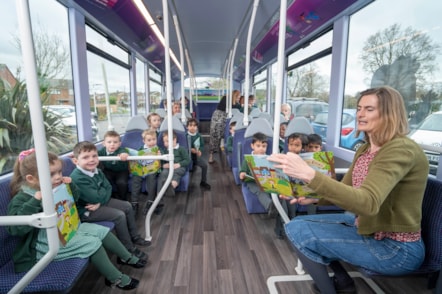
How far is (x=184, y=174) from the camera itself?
3.78 metres

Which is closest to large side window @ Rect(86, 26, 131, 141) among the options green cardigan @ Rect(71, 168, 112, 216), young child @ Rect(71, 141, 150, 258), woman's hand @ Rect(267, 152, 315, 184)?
young child @ Rect(71, 141, 150, 258)

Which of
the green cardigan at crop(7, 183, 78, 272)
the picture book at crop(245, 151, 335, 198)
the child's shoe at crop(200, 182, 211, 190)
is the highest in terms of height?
the picture book at crop(245, 151, 335, 198)

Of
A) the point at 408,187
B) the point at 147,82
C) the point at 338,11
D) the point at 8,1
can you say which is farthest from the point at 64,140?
the point at 147,82

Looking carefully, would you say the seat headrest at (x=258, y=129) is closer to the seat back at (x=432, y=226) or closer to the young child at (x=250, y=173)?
the young child at (x=250, y=173)

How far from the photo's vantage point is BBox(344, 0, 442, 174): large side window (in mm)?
2562

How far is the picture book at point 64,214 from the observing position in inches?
58.2

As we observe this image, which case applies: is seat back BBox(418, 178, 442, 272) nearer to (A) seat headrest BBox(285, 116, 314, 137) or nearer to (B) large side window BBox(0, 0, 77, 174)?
(A) seat headrest BBox(285, 116, 314, 137)

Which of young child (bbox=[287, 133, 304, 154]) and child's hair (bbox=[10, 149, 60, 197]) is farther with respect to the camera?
young child (bbox=[287, 133, 304, 154])

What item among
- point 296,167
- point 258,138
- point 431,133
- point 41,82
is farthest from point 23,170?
point 431,133

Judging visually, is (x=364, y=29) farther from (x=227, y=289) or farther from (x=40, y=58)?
(x=40, y=58)

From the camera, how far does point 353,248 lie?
1396 millimetres

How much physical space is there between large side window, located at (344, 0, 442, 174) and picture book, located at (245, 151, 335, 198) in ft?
4.09

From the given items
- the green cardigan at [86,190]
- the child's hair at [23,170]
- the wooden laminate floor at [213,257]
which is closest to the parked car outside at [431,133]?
the wooden laminate floor at [213,257]

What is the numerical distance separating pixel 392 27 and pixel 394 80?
25.2 inches
